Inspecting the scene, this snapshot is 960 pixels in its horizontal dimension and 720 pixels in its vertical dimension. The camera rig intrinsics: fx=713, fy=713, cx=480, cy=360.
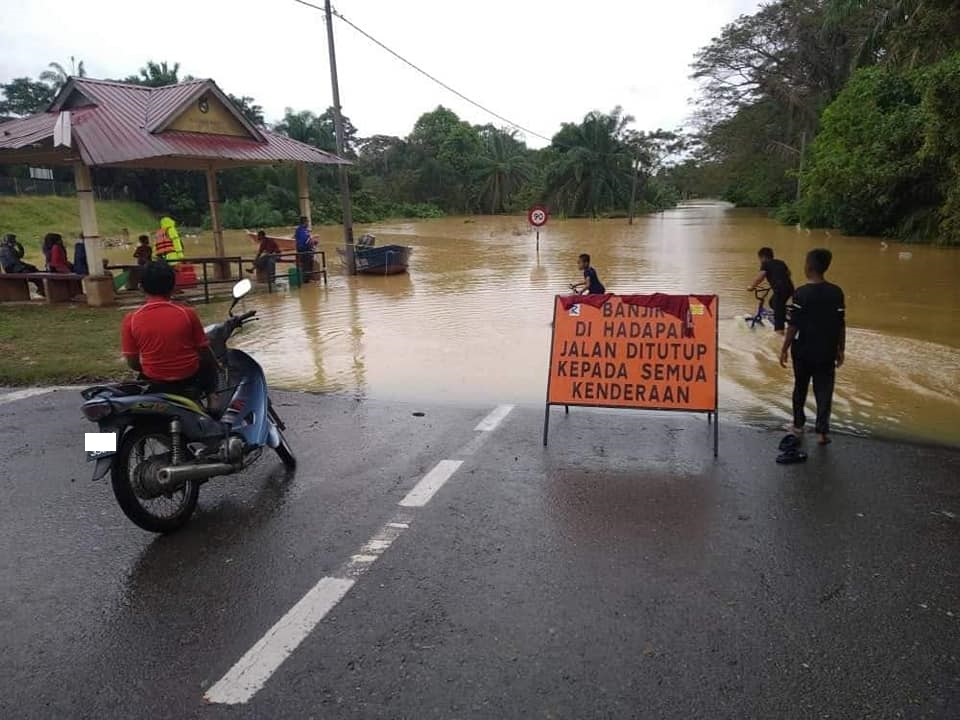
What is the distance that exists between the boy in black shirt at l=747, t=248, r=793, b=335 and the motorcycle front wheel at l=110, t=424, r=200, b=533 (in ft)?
28.7

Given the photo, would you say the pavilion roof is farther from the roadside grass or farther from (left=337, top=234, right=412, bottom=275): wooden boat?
(left=337, top=234, right=412, bottom=275): wooden boat

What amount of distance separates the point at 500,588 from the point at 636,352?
9.31 feet

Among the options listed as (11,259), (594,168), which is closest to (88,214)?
(11,259)

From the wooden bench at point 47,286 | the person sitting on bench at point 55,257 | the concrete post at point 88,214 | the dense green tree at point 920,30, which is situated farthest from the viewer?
the dense green tree at point 920,30

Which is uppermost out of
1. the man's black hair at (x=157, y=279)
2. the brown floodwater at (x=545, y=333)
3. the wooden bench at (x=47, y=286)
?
the man's black hair at (x=157, y=279)

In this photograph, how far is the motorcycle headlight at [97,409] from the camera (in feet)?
12.9

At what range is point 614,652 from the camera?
3.03 m

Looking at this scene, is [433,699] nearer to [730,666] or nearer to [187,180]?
[730,666]

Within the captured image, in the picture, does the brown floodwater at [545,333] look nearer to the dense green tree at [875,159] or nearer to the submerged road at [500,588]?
the submerged road at [500,588]

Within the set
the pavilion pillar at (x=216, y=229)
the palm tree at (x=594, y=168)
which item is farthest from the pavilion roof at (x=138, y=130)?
the palm tree at (x=594, y=168)

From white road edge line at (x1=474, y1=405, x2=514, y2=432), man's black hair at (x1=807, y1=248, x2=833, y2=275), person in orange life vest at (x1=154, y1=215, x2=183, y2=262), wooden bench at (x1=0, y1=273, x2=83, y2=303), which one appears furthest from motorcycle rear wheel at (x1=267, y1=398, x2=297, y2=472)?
person in orange life vest at (x1=154, y1=215, x2=183, y2=262)

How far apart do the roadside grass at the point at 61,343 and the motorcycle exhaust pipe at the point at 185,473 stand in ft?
14.4

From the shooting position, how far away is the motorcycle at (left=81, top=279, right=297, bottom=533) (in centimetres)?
404

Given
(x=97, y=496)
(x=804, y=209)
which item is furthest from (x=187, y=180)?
(x=97, y=496)
